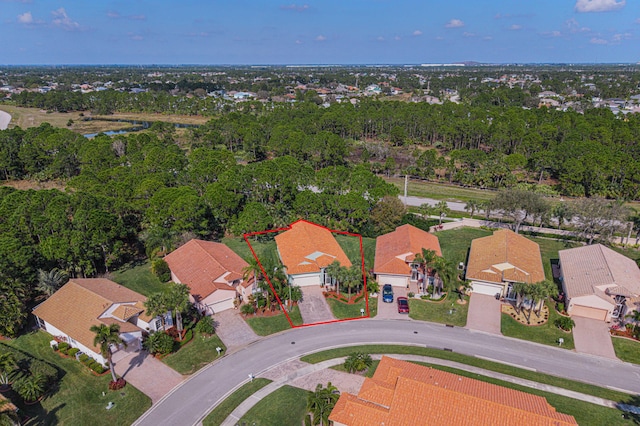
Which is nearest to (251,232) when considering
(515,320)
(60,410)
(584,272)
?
(60,410)

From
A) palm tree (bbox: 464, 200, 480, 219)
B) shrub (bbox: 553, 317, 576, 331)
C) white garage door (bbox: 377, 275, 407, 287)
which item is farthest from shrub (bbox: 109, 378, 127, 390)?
palm tree (bbox: 464, 200, 480, 219)

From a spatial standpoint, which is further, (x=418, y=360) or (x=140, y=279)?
(x=140, y=279)

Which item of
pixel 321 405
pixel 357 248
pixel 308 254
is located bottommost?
pixel 357 248

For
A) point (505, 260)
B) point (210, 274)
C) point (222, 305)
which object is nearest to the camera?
point (222, 305)

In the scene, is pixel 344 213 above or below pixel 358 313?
above

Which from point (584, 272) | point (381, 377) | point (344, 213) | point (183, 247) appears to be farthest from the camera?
point (344, 213)

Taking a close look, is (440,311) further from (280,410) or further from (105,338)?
(105,338)

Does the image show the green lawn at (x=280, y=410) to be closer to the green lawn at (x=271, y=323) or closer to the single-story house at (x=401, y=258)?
the green lawn at (x=271, y=323)

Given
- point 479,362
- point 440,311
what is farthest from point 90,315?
point 479,362

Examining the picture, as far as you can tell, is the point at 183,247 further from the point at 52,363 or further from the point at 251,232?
the point at 52,363
